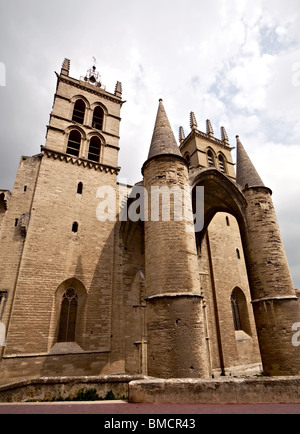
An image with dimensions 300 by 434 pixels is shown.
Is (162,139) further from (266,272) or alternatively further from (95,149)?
(95,149)

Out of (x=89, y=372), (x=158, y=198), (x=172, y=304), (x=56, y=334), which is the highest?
(x=158, y=198)

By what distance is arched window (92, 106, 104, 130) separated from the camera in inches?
592

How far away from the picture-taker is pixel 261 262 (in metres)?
8.46

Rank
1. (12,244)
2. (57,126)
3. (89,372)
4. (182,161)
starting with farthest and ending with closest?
(57,126) < (12,244) < (89,372) < (182,161)

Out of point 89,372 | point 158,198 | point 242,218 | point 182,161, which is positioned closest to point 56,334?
point 89,372

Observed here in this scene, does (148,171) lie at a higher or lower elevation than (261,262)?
higher

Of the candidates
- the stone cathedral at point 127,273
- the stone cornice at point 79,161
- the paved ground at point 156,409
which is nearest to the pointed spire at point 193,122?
the stone cathedral at point 127,273

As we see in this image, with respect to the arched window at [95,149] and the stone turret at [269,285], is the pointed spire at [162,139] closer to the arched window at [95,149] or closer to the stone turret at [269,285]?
the stone turret at [269,285]

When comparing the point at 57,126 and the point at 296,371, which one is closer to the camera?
the point at 296,371

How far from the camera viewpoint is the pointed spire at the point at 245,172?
1034cm

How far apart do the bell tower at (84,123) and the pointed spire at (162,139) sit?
459 centimetres

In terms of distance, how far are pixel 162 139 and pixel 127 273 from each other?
6347mm
